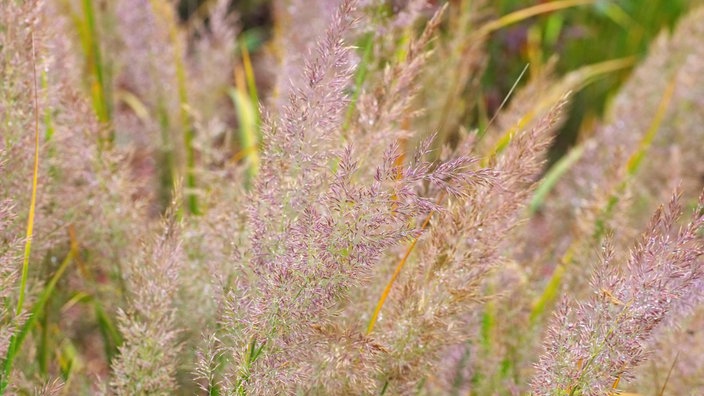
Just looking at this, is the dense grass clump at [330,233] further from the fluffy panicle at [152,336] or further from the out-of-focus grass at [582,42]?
the out-of-focus grass at [582,42]

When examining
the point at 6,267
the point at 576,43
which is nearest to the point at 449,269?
the point at 6,267

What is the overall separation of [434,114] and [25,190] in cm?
102

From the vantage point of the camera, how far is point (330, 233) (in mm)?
809

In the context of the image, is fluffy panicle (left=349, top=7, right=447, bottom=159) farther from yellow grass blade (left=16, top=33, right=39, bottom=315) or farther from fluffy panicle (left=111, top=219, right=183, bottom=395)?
yellow grass blade (left=16, top=33, right=39, bottom=315)

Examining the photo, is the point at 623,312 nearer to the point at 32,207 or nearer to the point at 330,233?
the point at 330,233

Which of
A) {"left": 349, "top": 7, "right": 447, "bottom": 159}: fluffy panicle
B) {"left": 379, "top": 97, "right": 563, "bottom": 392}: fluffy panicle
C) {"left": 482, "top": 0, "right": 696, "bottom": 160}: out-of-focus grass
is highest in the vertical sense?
{"left": 349, "top": 7, "right": 447, "bottom": 159}: fluffy panicle

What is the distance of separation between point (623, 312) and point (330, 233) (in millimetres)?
321

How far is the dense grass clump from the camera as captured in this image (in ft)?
2.71

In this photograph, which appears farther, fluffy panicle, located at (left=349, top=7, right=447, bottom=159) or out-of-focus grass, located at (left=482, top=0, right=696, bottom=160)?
out-of-focus grass, located at (left=482, top=0, right=696, bottom=160)

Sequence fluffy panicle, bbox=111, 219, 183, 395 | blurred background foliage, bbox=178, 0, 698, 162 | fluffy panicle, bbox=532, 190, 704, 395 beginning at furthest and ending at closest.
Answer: blurred background foliage, bbox=178, 0, 698, 162, fluffy panicle, bbox=111, 219, 183, 395, fluffy panicle, bbox=532, 190, 704, 395

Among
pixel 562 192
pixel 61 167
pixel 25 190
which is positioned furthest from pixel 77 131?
pixel 562 192

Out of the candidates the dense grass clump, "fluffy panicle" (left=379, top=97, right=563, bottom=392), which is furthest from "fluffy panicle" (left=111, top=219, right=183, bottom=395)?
"fluffy panicle" (left=379, top=97, right=563, bottom=392)

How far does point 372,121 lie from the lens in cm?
104

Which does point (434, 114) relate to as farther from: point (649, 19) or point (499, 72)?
point (649, 19)
